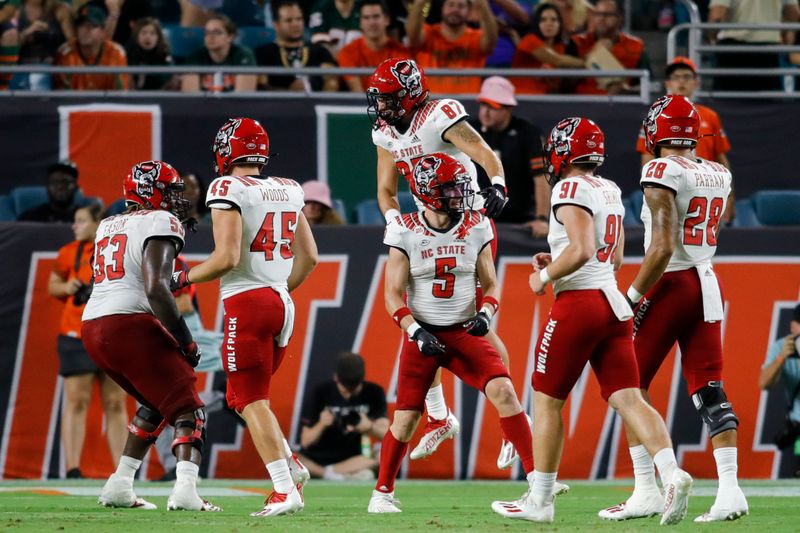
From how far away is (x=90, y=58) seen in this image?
47.6 feet

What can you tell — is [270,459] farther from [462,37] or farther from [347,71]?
[462,37]

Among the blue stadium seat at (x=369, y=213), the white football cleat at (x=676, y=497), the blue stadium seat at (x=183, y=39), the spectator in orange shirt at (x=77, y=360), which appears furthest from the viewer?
the blue stadium seat at (x=183, y=39)

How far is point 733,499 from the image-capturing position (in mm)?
8062

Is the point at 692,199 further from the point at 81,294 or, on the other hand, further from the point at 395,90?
the point at 81,294

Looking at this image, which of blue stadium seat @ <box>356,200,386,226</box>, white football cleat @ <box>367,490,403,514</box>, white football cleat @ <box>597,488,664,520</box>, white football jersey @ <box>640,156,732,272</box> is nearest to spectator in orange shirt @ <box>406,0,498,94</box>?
blue stadium seat @ <box>356,200,386,226</box>

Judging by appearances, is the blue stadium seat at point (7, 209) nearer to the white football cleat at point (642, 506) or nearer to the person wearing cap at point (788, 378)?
the person wearing cap at point (788, 378)

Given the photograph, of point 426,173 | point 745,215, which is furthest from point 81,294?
point 745,215

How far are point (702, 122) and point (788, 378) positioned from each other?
8.36 feet

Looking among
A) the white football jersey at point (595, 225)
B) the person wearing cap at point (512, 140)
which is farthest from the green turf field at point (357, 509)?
the person wearing cap at point (512, 140)

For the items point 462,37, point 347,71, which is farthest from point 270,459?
point 462,37

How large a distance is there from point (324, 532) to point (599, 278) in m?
2.09

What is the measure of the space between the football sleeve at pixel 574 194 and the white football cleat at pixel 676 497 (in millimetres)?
1504

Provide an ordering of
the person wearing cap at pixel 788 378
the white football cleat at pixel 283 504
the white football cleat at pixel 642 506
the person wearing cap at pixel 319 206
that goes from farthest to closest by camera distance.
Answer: the person wearing cap at pixel 319 206 → the person wearing cap at pixel 788 378 → the white football cleat at pixel 283 504 → the white football cleat at pixel 642 506

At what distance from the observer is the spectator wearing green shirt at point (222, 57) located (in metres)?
14.5
